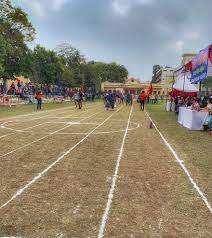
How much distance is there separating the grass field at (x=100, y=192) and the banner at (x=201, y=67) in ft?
30.3

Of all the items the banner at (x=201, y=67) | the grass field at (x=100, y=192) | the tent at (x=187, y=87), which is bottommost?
the grass field at (x=100, y=192)

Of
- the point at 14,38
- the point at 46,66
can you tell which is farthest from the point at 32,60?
the point at 46,66

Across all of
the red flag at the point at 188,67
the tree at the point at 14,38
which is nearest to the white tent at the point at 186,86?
the red flag at the point at 188,67

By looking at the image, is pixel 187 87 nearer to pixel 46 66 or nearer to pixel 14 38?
pixel 14 38

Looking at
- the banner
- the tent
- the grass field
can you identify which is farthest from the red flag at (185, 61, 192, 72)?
the grass field

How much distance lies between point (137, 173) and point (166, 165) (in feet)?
4.26

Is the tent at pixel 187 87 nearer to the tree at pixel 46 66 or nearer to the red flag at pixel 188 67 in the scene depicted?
the red flag at pixel 188 67

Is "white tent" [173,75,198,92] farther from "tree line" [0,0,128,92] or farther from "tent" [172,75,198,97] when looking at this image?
"tree line" [0,0,128,92]

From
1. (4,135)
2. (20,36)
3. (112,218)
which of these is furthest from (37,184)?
(20,36)

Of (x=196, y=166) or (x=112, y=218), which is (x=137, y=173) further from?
(x=112, y=218)

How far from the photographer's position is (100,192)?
7.29 metres

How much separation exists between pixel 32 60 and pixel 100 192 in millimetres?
45017

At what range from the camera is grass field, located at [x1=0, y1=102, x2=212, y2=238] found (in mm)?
5547

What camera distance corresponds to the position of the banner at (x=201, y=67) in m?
20.7
